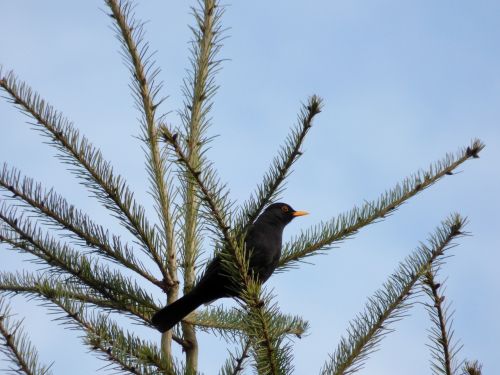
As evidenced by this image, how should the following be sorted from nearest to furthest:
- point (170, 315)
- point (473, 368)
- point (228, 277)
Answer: point (473, 368)
point (170, 315)
point (228, 277)

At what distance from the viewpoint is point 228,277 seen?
10.0 ft

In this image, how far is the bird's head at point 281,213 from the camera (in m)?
4.41

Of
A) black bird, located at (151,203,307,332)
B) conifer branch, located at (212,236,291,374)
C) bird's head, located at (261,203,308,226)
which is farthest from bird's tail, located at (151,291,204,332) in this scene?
bird's head, located at (261,203,308,226)

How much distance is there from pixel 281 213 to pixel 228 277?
64.6 inches

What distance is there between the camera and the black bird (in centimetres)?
294

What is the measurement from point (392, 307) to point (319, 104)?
83 cm

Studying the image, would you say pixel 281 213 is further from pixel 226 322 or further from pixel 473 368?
pixel 473 368

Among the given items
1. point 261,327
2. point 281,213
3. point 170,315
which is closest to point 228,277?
point 170,315

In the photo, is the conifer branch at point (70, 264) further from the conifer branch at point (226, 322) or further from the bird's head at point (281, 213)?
the bird's head at point (281, 213)

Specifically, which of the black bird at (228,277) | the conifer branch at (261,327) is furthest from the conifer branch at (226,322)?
the conifer branch at (261,327)

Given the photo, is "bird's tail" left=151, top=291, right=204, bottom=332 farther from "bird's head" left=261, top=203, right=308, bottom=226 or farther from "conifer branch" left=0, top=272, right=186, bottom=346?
"bird's head" left=261, top=203, right=308, bottom=226

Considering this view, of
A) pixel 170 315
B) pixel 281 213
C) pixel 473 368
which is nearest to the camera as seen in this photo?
pixel 473 368

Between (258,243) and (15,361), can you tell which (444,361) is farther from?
(258,243)

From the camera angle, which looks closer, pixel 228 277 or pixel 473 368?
pixel 473 368
